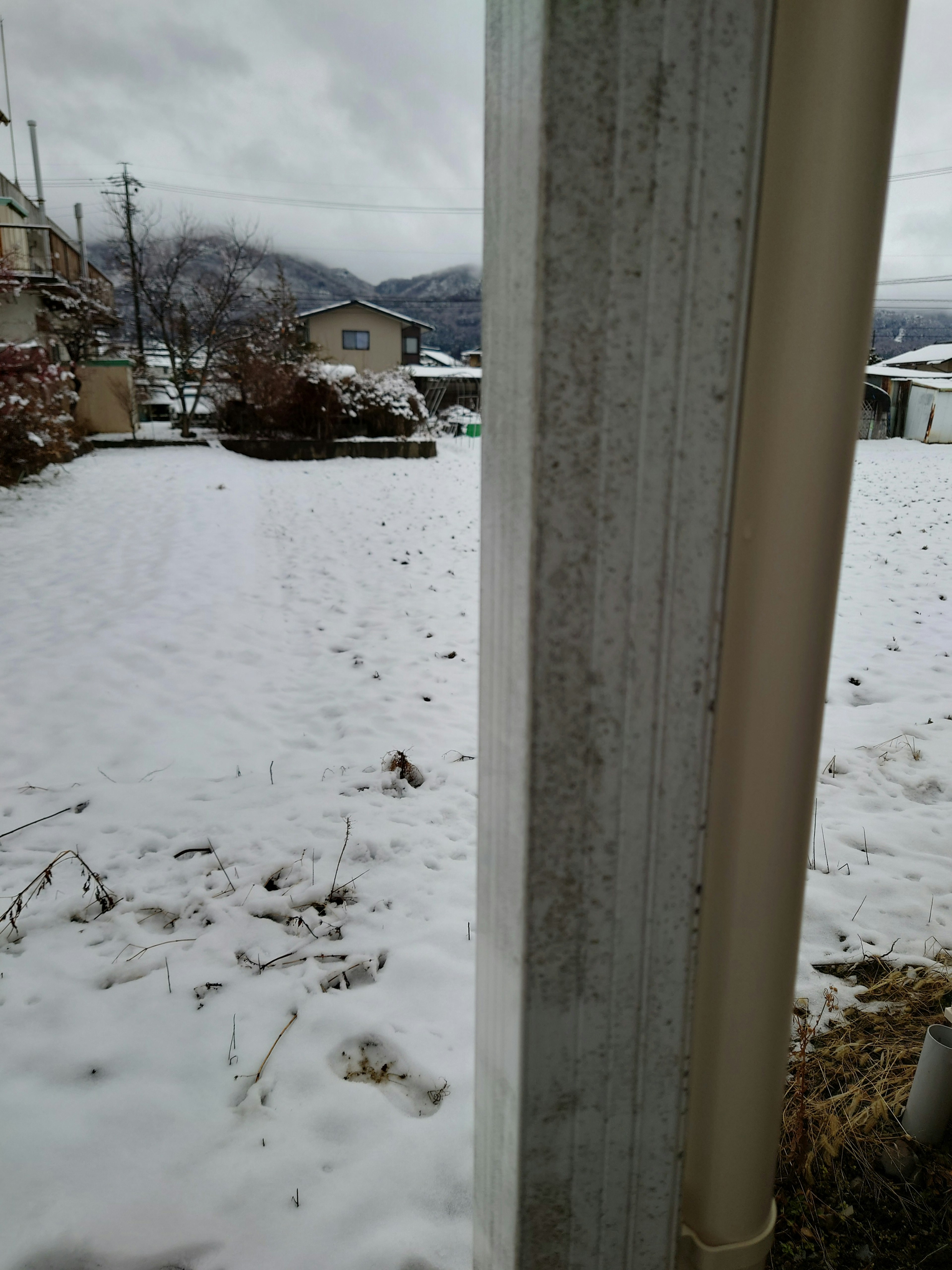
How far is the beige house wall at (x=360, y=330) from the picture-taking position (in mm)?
29172

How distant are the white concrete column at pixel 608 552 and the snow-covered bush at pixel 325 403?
46.6 ft

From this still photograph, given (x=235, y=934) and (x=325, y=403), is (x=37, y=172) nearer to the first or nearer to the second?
(x=325, y=403)

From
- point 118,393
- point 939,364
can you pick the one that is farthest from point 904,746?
point 939,364

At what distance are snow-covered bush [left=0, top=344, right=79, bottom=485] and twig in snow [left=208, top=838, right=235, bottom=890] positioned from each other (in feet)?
25.1

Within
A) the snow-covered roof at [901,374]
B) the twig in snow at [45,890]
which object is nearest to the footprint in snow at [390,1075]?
the twig in snow at [45,890]

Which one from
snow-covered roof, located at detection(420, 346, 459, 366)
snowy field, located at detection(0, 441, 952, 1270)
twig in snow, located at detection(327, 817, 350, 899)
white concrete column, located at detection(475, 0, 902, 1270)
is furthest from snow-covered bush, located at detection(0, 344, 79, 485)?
snow-covered roof, located at detection(420, 346, 459, 366)

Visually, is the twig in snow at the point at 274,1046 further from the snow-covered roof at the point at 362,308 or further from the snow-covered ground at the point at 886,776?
the snow-covered roof at the point at 362,308

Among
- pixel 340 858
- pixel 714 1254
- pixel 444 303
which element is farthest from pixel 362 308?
pixel 444 303

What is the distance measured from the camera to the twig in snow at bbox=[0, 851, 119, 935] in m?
1.99

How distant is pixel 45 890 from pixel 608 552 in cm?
214

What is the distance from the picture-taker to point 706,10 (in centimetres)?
62

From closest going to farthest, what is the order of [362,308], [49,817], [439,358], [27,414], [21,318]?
[49,817] < [27,414] < [21,318] < [362,308] < [439,358]

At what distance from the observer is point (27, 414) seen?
8781mm

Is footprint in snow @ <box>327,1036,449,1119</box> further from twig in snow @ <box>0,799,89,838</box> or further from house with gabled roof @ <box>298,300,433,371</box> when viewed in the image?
house with gabled roof @ <box>298,300,433,371</box>
